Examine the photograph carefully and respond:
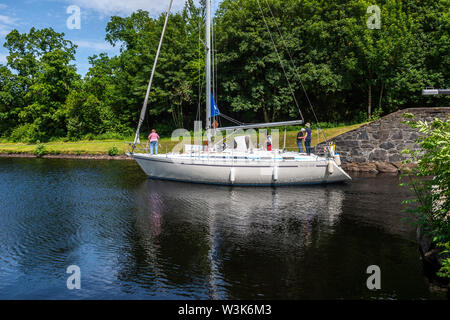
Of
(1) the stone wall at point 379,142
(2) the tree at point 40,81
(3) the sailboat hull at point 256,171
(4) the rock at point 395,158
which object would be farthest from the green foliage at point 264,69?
(4) the rock at point 395,158

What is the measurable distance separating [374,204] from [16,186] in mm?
18780

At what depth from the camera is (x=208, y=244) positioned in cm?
986

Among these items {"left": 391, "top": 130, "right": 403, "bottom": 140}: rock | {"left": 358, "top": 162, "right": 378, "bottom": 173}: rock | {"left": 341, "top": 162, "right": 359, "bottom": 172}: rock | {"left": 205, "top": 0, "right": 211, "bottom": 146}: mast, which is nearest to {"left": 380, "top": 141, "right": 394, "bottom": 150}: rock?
{"left": 391, "top": 130, "right": 403, "bottom": 140}: rock

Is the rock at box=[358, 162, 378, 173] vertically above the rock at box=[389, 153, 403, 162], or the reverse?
the rock at box=[389, 153, 403, 162]

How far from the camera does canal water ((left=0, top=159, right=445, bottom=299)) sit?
732cm

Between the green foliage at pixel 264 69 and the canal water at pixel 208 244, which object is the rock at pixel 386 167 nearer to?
the canal water at pixel 208 244

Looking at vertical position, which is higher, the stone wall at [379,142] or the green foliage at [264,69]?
the green foliage at [264,69]

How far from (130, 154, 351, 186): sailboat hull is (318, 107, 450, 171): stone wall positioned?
6651 millimetres

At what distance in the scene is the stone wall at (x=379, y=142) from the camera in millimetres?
24288

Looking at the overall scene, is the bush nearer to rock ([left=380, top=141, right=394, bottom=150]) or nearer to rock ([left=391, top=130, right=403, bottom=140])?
rock ([left=380, top=141, right=394, bottom=150])

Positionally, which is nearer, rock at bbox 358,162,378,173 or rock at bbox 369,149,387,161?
rock at bbox 358,162,378,173

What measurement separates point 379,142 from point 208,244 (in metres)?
19.3

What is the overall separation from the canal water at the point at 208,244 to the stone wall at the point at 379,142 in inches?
302

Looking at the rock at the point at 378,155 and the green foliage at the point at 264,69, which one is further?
the green foliage at the point at 264,69
